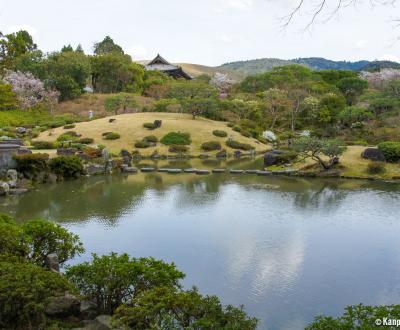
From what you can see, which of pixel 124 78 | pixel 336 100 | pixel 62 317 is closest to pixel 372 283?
pixel 62 317

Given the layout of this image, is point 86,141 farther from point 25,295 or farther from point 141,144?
point 25,295

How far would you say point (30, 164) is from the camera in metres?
26.0

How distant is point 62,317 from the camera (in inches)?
343

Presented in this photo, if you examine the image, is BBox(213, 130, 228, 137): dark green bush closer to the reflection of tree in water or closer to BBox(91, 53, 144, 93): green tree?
the reflection of tree in water

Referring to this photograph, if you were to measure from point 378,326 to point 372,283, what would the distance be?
542 centimetres

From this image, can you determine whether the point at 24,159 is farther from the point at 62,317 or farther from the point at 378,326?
the point at 378,326

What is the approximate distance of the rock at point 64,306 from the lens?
854cm

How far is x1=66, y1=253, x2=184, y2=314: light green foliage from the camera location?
857 centimetres

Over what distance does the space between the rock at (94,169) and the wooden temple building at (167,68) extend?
64.8 meters

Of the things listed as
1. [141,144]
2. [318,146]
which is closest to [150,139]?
[141,144]

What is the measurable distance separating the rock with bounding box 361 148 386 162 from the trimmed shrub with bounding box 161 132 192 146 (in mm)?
18842

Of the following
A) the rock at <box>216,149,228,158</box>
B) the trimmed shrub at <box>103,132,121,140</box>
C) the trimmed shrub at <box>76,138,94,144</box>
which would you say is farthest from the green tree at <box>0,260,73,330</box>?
the trimmed shrub at <box>103,132,121,140</box>

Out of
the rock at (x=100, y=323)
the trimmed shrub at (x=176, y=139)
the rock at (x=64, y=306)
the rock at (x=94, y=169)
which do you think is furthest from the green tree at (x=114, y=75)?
the rock at (x=100, y=323)

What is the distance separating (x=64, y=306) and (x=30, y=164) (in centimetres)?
1906
